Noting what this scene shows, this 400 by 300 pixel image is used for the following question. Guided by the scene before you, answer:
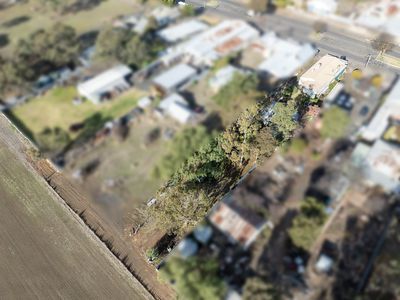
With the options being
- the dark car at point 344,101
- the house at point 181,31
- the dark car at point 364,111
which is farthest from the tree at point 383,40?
Result: the house at point 181,31

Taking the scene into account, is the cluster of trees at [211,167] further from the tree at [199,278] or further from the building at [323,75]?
the tree at [199,278]

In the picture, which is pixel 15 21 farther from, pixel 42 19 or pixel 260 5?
pixel 260 5

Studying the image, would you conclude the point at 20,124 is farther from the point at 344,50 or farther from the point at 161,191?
the point at 344,50

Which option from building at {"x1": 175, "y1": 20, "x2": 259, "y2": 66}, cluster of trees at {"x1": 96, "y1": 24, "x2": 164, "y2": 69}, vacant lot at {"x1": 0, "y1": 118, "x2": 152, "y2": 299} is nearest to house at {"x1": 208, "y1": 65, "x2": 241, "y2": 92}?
building at {"x1": 175, "y1": 20, "x2": 259, "y2": 66}

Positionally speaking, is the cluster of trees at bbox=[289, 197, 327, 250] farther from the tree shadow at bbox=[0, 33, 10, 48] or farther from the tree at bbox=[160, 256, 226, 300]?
the tree shadow at bbox=[0, 33, 10, 48]

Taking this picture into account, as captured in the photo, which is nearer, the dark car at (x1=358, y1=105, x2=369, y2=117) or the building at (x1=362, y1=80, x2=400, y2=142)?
the building at (x1=362, y1=80, x2=400, y2=142)

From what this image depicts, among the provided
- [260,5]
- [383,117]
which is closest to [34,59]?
[260,5]

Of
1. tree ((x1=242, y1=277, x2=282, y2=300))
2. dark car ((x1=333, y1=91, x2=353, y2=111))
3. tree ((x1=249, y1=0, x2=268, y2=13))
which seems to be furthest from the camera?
dark car ((x1=333, y1=91, x2=353, y2=111))
